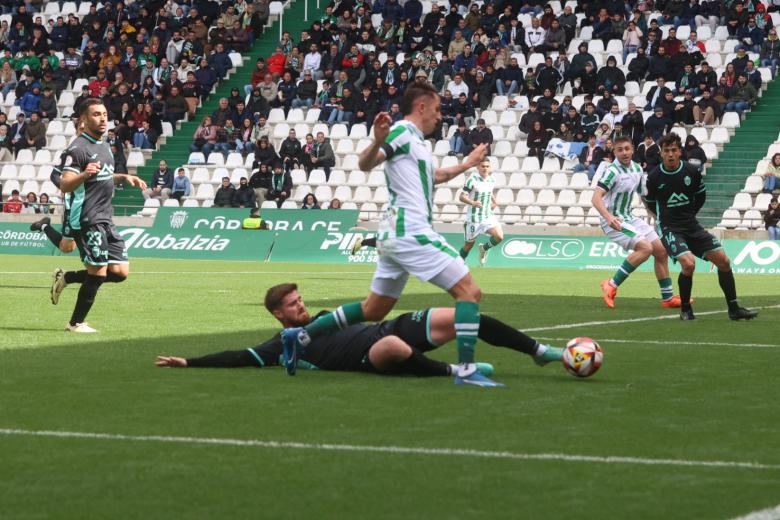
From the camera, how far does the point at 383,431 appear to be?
716cm

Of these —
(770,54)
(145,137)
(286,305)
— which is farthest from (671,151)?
(145,137)

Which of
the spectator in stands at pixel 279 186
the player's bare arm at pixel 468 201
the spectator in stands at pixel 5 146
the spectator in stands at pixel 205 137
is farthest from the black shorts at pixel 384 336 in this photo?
the spectator in stands at pixel 5 146

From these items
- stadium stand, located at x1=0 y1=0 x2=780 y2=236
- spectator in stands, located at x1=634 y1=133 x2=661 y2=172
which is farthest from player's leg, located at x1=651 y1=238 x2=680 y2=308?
stadium stand, located at x1=0 y1=0 x2=780 y2=236

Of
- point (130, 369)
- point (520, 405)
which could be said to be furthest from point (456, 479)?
point (130, 369)

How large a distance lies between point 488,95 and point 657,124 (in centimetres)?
584

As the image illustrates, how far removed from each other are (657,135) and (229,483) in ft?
97.5

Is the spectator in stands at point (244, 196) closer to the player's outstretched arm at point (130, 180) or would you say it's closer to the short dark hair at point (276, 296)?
the player's outstretched arm at point (130, 180)

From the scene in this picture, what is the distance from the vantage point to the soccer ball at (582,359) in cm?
941

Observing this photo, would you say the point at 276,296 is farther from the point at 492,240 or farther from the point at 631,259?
the point at 492,240

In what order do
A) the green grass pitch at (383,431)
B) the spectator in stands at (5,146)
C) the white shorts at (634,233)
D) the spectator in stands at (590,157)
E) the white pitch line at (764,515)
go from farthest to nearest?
the spectator in stands at (5,146), the spectator in stands at (590,157), the white shorts at (634,233), the green grass pitch at (383,431), the white pitch line at (764,515)

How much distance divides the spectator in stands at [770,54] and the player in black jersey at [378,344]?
29218 millimetres

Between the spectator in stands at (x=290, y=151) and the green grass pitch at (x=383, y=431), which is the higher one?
the green grass pitch at (x=383, y=431)

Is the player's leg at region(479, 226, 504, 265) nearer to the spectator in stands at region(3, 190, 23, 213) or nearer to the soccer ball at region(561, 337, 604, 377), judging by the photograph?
the spectator in stands at region(3, 190, 23, 213)

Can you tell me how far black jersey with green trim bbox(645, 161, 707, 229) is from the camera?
1608cm
